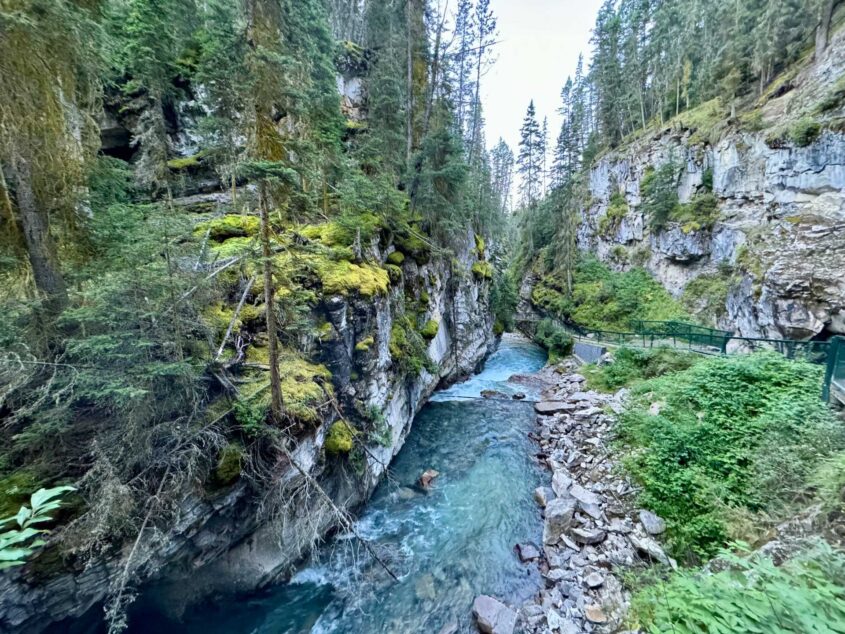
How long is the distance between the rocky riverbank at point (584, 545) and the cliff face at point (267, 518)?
372 centimetres

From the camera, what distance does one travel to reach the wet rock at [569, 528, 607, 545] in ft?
22.3

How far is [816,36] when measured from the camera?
56.3 feet

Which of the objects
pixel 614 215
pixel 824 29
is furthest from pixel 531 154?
pixel 824 29

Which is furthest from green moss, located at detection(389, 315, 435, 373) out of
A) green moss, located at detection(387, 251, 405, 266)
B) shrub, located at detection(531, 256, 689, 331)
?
shrub, located at detection(531, 256, 689, 331)

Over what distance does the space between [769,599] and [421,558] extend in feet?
19.6

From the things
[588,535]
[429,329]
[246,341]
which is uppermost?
[246,341]

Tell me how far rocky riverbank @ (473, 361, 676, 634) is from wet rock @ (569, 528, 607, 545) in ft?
0.06

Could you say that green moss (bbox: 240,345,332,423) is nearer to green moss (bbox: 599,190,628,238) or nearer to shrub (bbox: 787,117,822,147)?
shrub (bbox: 787,117,822,147)

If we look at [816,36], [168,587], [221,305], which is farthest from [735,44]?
[168,587]

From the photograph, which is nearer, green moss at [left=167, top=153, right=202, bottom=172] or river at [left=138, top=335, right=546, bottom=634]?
river at [left=138, top=335, right=546, bottom=634]

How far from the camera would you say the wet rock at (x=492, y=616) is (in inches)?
217

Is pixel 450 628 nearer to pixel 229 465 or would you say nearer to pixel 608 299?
pixel 229 465

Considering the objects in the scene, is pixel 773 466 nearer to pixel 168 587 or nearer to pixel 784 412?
pixel 784 412

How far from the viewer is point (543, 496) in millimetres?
8617
